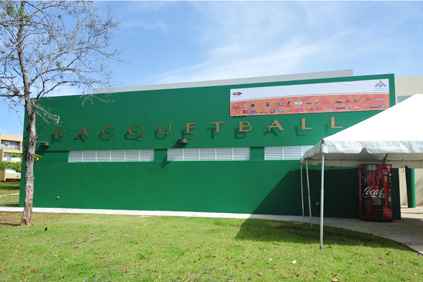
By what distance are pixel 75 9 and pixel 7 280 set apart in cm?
746

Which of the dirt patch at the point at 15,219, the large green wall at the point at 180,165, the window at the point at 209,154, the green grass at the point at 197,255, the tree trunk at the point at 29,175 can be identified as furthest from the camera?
the window at the point at 209,154

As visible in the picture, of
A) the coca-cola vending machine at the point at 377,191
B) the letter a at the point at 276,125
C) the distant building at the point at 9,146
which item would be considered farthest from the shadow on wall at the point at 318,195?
the distant building at the point at 9,146

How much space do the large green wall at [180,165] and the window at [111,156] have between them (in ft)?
0.79

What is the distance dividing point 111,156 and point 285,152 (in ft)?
25.1

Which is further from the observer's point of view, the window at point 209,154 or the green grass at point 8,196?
the green grass at point 8,196

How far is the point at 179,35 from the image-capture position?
10383 mm

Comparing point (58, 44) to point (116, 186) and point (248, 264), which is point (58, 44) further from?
point (248, 264)

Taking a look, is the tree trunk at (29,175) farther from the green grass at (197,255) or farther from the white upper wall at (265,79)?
the white upper wall at (265,79)

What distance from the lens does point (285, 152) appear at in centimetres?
1245

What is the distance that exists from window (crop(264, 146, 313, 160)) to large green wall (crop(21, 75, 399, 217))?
0.20 metres

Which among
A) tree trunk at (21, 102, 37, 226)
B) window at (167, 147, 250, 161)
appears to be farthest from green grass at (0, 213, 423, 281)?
window at (167, 147, 250, 161)

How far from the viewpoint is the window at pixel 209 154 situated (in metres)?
12.9

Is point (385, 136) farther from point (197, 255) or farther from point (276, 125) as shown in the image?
point (276, 125)

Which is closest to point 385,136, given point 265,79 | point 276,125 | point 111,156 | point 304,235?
point 304,235
